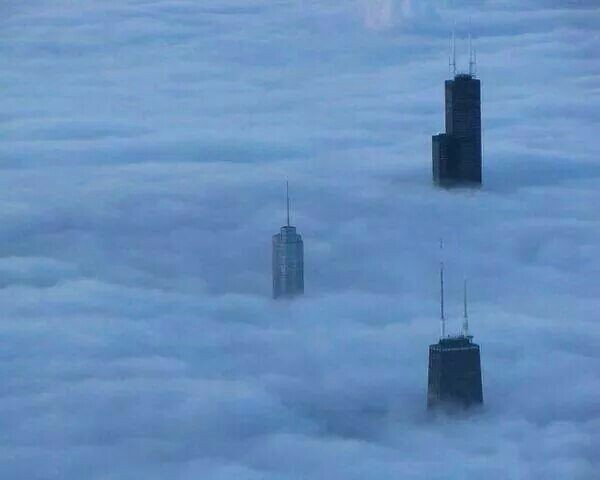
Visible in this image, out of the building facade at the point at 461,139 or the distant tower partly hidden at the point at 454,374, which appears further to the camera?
the building facade at the point at 461,139

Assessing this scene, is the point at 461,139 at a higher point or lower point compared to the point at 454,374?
higher

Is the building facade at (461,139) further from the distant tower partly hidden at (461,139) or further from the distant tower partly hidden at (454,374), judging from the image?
the distant tower partly hidden at (454,374)

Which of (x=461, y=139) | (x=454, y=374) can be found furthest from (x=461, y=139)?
(x=454, y=374)

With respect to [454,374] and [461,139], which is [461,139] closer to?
[461,139]

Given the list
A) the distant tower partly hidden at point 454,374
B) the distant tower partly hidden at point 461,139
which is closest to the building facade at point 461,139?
the distant tower partly hidden at point 461,139

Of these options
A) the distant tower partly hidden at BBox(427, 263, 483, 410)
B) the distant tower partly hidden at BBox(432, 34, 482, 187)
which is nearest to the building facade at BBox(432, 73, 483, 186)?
the distant tower partly hidden at BBox(432, 34, 482, 187)
